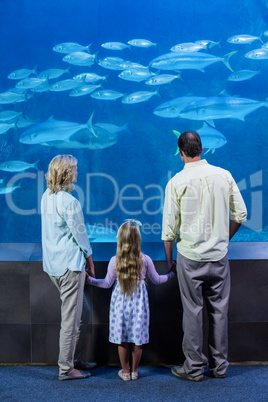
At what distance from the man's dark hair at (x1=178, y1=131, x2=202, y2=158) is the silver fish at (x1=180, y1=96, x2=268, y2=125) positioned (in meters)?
5.11

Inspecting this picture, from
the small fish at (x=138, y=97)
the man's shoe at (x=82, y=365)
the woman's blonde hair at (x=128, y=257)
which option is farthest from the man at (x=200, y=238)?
the small fish at (x=138, y=97)

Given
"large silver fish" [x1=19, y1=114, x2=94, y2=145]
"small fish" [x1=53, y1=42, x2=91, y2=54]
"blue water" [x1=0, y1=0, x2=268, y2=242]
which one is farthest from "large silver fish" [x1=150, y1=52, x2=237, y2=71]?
"blue water" [x1=0, y1=0, x2=268, y2=242]

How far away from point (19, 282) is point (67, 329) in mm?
532

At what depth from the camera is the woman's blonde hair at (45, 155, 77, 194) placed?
8.20ft

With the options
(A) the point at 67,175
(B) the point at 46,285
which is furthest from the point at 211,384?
(A) the point at 67,175

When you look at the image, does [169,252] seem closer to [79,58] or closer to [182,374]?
[182,374]

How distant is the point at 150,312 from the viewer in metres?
2.88

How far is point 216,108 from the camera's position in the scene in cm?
808

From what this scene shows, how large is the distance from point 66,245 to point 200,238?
75 cm

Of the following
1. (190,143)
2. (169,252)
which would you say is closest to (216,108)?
(190,143)

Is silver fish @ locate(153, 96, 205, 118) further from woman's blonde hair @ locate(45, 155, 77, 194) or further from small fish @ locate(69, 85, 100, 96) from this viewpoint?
woman's blonde hair @ locate(45, 155, 77, 194)

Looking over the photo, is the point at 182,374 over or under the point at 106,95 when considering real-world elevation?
under

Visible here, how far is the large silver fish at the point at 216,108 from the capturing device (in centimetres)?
764

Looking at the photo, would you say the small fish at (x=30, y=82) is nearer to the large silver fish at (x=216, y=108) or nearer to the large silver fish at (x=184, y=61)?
the large silver fish at (x=184, y=61)
